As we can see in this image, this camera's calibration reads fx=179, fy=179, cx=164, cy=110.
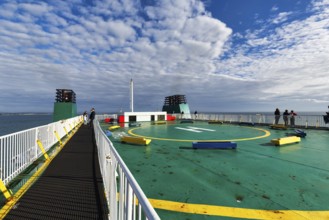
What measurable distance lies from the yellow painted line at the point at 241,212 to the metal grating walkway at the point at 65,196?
1651 mm

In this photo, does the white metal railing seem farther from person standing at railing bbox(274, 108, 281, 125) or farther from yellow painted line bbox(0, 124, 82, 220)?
person standing at railing bbox(274, 108, 281, 125)

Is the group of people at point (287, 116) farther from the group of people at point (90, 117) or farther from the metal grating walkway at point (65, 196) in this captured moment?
the group of people at point (90, 117)

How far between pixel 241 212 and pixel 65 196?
4496 mm

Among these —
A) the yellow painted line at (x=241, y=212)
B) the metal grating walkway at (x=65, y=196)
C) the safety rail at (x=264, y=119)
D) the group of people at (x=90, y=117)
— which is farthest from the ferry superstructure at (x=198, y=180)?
the group of people at (x=90, y=117)

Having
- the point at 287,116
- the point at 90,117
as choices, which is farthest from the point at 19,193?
the point at 287,116

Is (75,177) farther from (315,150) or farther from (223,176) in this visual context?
(315,150)

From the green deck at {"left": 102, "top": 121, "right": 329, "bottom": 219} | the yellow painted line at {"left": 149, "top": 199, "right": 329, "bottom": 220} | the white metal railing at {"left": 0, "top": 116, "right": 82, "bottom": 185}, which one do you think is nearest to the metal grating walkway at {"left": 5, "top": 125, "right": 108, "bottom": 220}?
the white metal railing at {"left": 0, "top": 116, "right": 82, "bottom": 185}

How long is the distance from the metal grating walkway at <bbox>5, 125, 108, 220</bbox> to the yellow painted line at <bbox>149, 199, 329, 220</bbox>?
1651mm

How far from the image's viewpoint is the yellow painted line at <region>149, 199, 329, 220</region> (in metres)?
4.04

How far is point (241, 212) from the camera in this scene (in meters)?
4.18

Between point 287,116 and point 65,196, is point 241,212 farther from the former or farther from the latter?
point 287,116

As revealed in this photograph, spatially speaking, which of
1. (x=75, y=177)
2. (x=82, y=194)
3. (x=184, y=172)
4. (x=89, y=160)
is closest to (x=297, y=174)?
(x=184, y=172)

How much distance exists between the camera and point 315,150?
33.3ft

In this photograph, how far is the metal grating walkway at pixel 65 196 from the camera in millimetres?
4039
